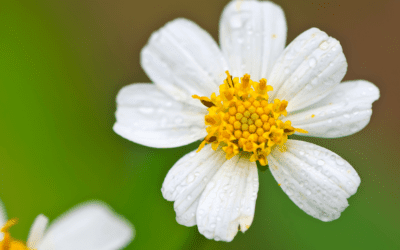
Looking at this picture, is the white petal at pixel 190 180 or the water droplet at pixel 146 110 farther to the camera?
the water droplet at pixel 146 110

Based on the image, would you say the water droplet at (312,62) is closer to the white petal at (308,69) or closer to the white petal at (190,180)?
the white petal at (308,69)

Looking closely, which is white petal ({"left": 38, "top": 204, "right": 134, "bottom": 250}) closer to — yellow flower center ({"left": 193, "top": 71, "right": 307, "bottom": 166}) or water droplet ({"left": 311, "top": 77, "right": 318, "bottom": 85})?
yellow flower center ({"left": 193, "top": 71, "right": 307, "bottom": 166})

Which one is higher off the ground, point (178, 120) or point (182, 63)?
point (182, 63)

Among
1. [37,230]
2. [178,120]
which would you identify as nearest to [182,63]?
[178,120]

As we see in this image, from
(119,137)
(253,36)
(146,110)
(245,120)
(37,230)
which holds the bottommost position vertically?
(119,137)

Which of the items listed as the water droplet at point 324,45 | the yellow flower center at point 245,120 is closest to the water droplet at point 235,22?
the yellow flower center at point 245,120

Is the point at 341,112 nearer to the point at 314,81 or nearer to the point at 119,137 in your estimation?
the point at 314,81
